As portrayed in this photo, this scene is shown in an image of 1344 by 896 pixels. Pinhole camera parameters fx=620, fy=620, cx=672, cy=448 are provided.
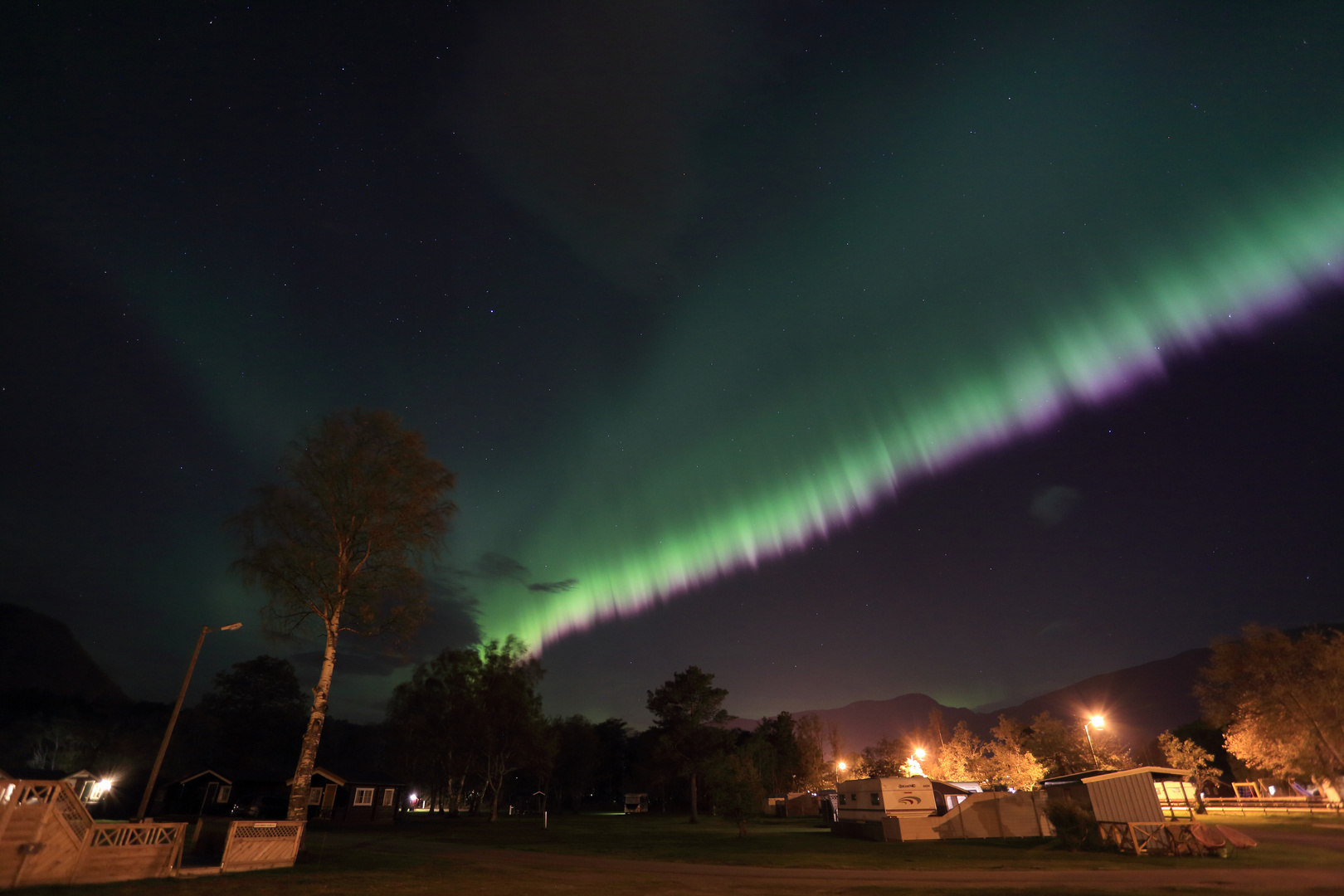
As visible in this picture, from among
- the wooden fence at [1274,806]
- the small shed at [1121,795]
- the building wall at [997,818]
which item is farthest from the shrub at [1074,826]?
the wooden fence at [1274,806]

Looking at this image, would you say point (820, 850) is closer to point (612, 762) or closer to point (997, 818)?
point (997, 818)

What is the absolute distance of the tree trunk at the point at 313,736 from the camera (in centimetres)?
2264

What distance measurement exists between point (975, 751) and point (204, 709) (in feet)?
301

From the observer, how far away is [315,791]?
5119cm

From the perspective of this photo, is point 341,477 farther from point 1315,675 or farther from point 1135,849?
point 1315,675

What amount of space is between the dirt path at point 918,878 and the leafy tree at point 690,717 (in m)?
48.5

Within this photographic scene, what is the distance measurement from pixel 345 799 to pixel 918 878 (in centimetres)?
4929

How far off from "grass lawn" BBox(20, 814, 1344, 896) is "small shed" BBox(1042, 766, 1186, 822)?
439 centimetres

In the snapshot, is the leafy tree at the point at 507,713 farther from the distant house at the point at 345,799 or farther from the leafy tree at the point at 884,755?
the leafy tree at the point at 884,755

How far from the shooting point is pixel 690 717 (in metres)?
71.6

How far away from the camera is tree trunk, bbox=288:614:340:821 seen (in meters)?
22.6

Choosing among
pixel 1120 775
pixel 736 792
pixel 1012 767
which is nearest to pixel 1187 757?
pixel 1012 767

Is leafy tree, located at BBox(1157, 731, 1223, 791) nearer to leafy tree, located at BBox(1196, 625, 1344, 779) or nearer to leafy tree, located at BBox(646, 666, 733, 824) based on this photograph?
leafy tree, located at BBox(1196, 625, 1344, 779)

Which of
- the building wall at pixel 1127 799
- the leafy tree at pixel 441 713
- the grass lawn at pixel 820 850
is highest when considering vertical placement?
the leafy tree at pixel 441 713
